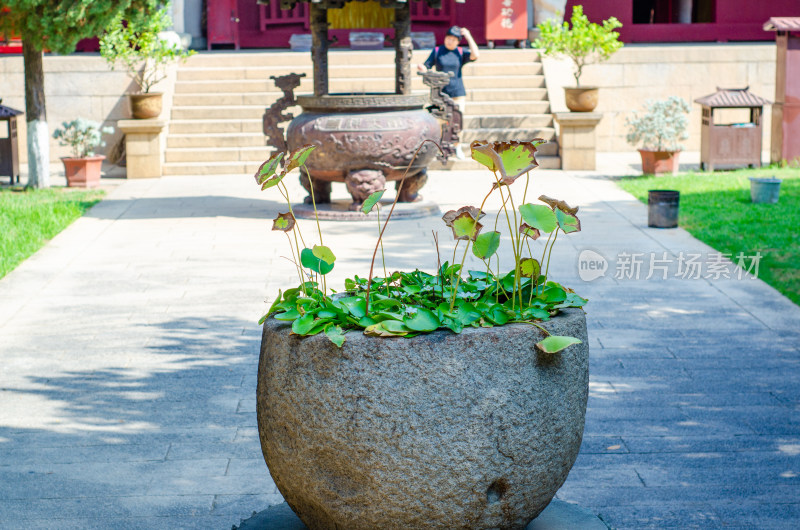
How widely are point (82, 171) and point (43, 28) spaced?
204cm

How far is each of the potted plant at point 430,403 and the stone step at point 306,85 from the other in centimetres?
1409

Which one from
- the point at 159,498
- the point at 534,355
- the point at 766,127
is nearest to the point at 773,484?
the point at 534,355

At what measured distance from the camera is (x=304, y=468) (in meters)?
3.29

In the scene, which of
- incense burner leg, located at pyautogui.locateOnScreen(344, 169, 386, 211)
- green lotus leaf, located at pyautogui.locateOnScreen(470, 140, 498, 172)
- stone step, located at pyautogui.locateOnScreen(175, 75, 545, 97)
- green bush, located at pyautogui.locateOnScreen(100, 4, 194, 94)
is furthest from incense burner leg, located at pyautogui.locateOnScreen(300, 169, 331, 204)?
green lotus leaf, located at pyautogui.locateOnScreen(470, 140, 498, 172)

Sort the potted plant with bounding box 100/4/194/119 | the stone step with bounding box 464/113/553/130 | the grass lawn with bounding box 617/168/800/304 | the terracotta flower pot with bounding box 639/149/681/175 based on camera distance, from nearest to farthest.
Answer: the grass lawn with bounding box 617/168/800/304 → the terracotta flower pot with bounding box 639/149/681/175 → the potted plant with bounding box 100/4/194/119 → the stone step with bounding box 464/113/553/130

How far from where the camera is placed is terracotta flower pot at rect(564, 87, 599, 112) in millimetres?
15641

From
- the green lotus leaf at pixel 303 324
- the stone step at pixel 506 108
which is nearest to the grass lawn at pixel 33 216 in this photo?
the stone step at pixel 506 108

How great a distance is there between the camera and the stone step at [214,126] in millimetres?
16484

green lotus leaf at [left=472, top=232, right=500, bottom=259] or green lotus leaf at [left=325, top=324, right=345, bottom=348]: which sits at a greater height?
green lotus leaf at [left=472, top=232, right=500, bottom=259]

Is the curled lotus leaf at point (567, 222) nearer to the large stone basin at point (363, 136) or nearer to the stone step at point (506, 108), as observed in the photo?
the large stone basin at point (363, 136)

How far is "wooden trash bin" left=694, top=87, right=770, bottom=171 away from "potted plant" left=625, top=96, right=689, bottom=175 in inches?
19.2

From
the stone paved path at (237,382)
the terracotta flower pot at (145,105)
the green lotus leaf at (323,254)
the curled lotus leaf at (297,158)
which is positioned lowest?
the stone paved path at (237,382)

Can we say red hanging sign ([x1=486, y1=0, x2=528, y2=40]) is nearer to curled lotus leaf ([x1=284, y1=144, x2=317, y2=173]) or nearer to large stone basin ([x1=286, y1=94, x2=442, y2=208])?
large stone basin ([x1=286, y1=94, x2=442, y2=208])

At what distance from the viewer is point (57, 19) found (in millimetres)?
13031
